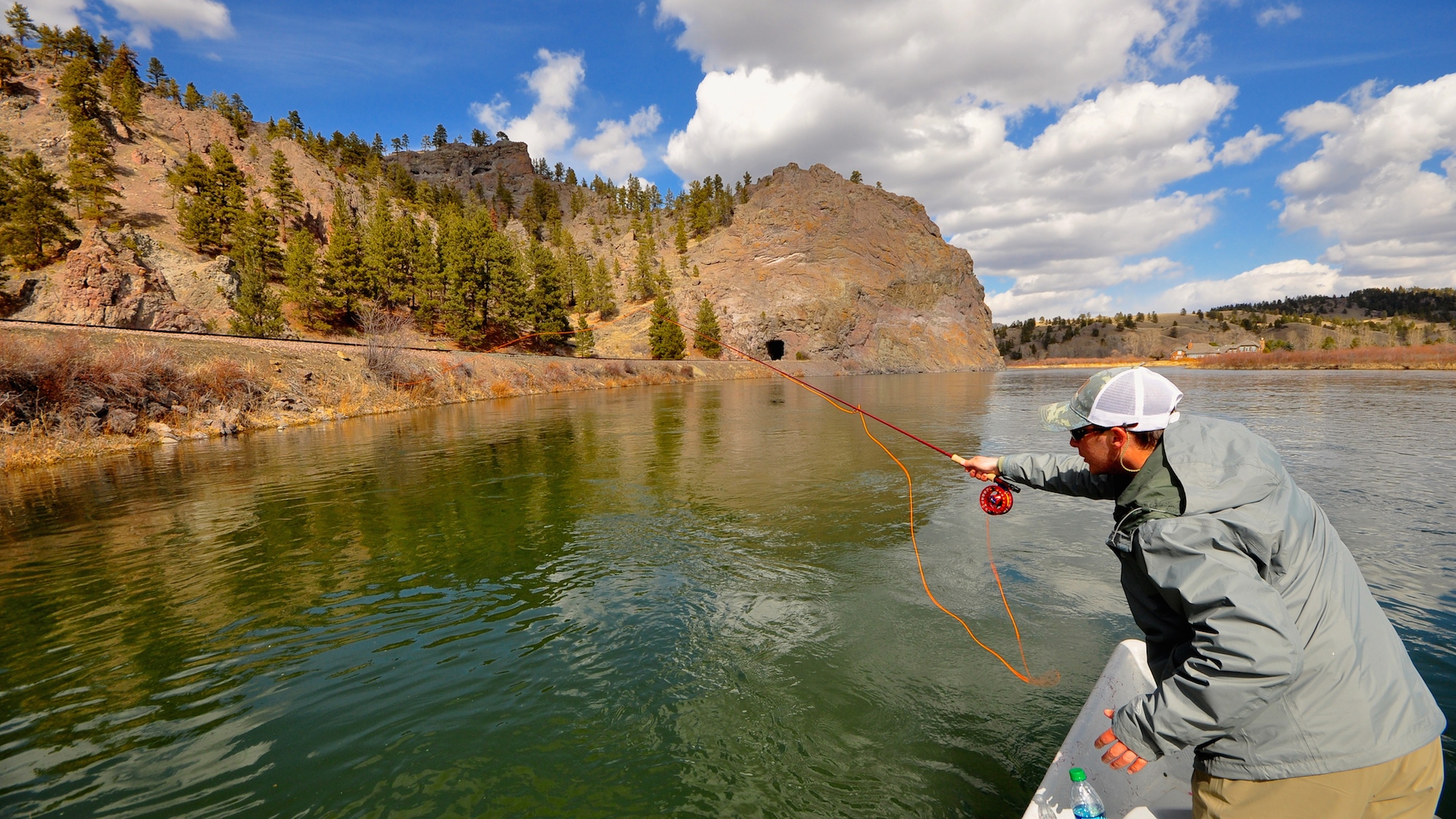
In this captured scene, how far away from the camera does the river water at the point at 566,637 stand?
164 inches

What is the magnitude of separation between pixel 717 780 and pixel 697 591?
10.6 feet

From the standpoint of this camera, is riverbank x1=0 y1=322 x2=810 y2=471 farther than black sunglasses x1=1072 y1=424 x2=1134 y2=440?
Yes

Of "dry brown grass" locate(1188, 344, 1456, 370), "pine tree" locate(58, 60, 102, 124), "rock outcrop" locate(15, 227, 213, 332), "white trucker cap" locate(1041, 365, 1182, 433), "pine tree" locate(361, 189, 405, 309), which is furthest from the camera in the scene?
"dry brown grass" locate(1188, 344, 1456, 370)

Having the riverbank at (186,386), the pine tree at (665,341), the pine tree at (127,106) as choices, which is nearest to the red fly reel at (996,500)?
the riverbank at (186,386)

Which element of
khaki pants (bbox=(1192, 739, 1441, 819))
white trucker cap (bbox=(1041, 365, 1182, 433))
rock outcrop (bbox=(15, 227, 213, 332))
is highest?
rock outcrop (bbox=(15, 227, 213, 332))

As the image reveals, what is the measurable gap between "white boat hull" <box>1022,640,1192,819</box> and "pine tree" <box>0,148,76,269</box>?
60954 mm

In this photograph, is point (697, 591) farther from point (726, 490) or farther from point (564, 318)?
point (564, 318)

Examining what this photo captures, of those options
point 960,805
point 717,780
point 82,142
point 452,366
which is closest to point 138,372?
point 452,366

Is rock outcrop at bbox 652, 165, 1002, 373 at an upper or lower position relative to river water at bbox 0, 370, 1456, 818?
upper

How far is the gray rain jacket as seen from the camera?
2.05 m

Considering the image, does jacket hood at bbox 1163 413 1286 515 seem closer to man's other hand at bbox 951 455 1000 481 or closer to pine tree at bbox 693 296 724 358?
man's other hand at bbox 951 455 1000 481

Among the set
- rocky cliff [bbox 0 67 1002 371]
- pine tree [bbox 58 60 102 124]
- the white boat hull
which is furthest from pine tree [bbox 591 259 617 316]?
the white boat hull

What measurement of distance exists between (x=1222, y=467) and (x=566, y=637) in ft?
19.1

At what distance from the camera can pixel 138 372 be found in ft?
66.0
